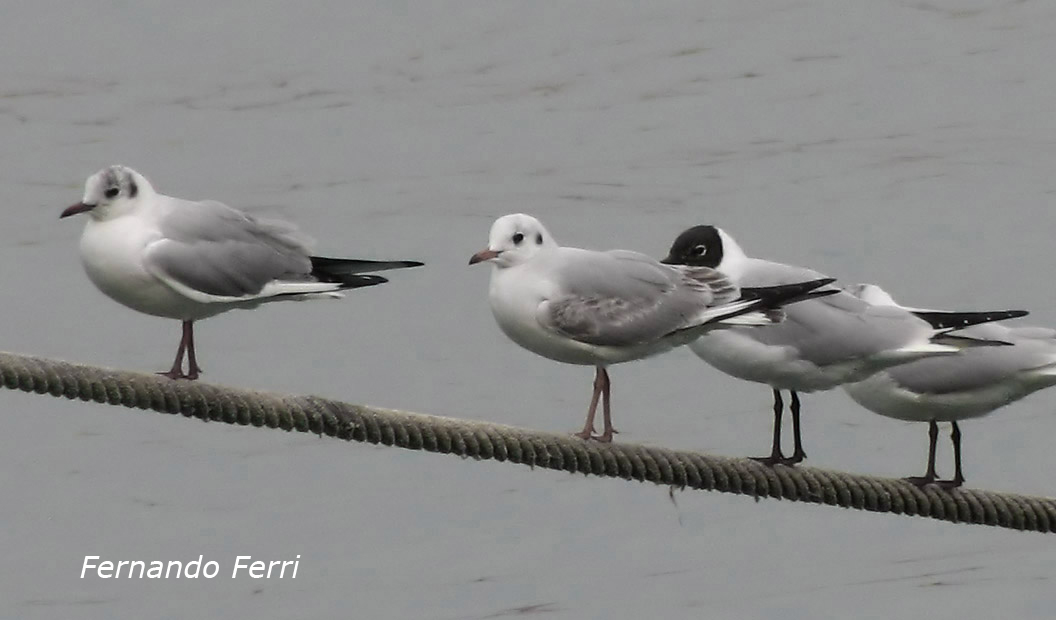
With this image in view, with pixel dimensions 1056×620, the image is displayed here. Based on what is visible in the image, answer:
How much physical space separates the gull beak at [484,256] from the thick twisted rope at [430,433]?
485 millimetres

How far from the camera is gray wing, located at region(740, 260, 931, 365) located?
6754 mm

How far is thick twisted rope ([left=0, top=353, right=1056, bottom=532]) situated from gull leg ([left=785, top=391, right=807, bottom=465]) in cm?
34

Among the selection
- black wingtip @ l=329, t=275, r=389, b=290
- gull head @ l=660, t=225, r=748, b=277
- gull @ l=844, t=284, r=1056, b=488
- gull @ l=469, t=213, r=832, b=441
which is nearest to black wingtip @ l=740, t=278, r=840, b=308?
gull @ l=469, t=213, r=832, b=441

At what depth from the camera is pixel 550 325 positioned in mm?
6262

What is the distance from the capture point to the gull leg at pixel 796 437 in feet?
22.9

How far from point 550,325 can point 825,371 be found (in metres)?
0.94

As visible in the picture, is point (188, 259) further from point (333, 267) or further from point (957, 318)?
point (957, 318)

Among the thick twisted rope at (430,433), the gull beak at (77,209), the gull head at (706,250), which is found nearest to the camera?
the thick twisted rope at (430,433)

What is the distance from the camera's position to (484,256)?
630 cm

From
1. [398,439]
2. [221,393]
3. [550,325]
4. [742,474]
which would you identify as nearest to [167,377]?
[221,393]

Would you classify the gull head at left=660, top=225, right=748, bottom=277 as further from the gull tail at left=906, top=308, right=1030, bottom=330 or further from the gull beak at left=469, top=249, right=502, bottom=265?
the gull beak at left=469, top=249, right=502, bottom=265

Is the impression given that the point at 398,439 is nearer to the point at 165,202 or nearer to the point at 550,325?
the point at 550,325

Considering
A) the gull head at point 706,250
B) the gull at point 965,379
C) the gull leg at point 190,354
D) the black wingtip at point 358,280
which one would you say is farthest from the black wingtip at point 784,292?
the gull leg at point 190,354

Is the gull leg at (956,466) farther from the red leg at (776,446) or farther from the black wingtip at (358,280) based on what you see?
the black wingtip at (358,280)
